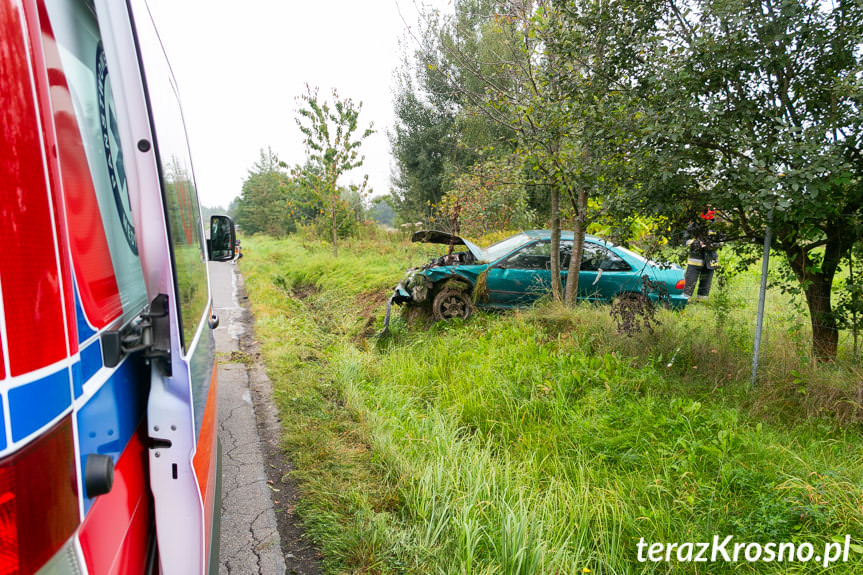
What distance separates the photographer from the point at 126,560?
4.37 ft

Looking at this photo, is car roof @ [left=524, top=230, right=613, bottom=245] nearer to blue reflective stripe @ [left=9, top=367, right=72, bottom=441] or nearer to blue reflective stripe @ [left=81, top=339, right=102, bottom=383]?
blue reflective stripe @ [left=81, top=339, right=102, bottom=383]

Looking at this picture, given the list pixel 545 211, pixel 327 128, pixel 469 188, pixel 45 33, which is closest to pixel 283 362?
pixel 45 33

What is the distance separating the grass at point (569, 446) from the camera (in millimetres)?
2701

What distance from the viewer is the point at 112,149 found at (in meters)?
1.68

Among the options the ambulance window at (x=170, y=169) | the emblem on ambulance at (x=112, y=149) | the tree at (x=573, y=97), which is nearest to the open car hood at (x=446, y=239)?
the tree at (x=573, y=97)

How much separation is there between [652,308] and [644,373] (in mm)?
772

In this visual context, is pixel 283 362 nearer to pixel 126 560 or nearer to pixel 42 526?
pixel 126 560

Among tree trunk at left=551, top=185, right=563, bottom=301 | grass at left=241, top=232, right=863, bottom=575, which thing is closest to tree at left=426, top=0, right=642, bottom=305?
tree trunk at left=551, top=185, right=563, bottom=301

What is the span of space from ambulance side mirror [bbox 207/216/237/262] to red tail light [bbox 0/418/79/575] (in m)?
2.82

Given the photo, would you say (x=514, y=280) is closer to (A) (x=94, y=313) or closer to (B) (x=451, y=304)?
(B) (x=451, y=304)

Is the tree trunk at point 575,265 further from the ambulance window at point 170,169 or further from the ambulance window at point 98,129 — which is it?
the ambulance window at point 98,129

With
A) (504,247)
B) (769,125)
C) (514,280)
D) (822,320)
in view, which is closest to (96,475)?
(769,125)

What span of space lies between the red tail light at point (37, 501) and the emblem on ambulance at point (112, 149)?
3.00 feet

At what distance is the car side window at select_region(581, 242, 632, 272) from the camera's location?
735cm
